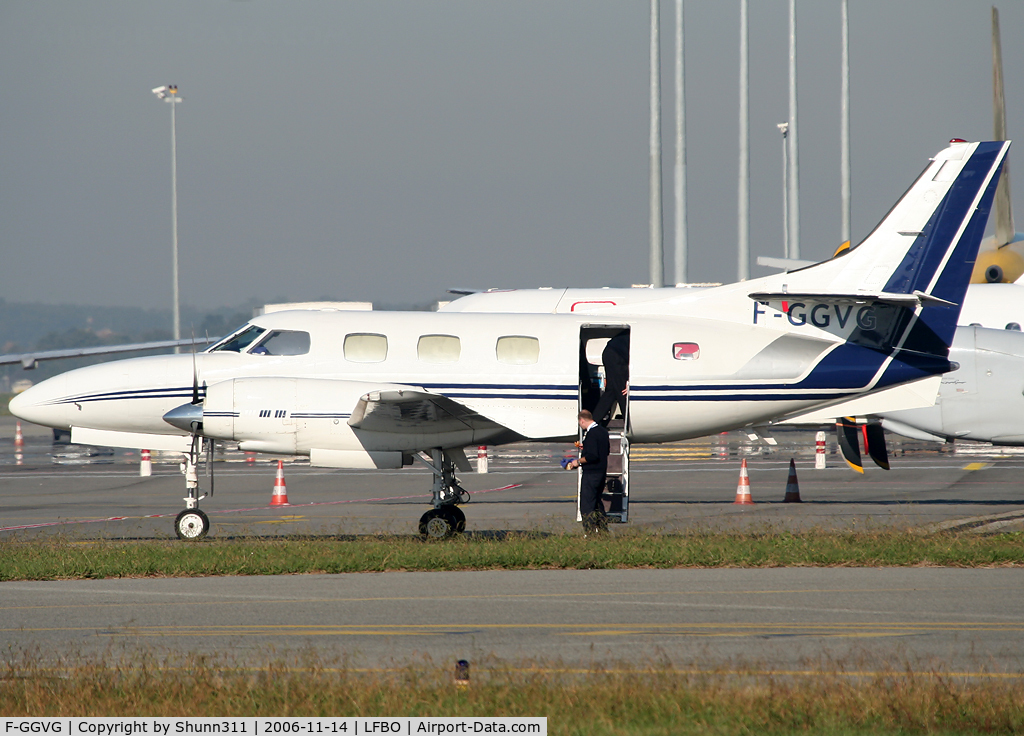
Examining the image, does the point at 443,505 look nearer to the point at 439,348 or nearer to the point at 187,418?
the point at 439,348

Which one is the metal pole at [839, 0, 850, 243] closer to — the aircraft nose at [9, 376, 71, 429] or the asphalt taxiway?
the asphalt taxiway

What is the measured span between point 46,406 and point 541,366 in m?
7.39

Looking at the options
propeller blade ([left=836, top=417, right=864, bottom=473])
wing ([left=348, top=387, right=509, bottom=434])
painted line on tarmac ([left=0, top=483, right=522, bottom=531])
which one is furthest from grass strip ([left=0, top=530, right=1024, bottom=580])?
painted line on tarmac ([left=0, top=483, right=522, bottom=531])

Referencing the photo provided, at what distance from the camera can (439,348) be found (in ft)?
52.2

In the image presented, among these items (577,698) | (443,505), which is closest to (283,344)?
(443,505)

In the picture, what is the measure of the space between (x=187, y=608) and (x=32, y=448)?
115ft

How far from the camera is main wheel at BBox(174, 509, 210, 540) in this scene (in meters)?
15.4

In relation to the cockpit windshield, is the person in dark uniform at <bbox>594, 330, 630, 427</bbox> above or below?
below

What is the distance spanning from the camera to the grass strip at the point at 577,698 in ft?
20.8

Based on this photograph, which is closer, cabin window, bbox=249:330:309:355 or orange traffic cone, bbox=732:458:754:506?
cabin window, bbox=249:330:309:355

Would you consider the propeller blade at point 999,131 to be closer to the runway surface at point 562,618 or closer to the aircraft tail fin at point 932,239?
the aircraft tail fin at point 932,239

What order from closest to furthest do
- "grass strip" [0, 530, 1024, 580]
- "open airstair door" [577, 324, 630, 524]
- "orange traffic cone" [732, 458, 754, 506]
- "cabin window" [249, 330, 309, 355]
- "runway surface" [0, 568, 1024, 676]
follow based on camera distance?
"runway surface" [0, 568, 1024, 676] → "grass strip" [0, 530, 1024, 580] → "open airstair door" [577, 324, 630, 524] → "cabin window" [249, 330, 309, 355] → "orange traffic cone" [732, 458, 754, 506]

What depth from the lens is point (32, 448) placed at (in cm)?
4200

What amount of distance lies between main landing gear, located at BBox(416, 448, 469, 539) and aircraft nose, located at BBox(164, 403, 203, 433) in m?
3.16
